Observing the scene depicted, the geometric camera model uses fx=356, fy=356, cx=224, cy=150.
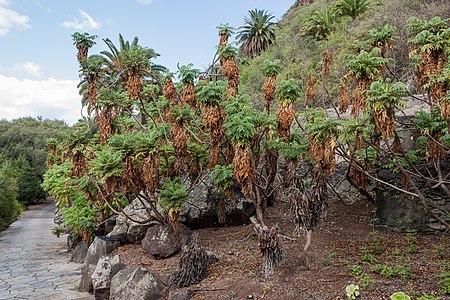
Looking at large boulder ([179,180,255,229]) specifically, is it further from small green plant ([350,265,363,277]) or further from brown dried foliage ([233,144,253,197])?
small green plant ([350,265,363,277])

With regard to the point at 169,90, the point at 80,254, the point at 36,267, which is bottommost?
the point at 36,267

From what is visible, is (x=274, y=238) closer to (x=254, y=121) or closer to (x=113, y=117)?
(x=254, y=121)

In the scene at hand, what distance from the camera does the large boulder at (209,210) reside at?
9836 mm

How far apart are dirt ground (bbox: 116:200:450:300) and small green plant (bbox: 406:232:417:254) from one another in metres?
0.02

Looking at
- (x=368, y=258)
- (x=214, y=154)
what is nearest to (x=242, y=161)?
(x=214, y=154)

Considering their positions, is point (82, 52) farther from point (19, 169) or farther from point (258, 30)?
point (19, 169)

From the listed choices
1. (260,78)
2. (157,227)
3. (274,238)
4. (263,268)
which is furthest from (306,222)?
(260,78)

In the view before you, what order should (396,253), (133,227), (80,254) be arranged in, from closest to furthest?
(396,253) → (133,227) → (80,254)

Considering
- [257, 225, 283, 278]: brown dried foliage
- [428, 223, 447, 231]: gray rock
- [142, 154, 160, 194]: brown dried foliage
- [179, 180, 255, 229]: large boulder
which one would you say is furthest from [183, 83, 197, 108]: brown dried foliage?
[428, 223, 447, 231]: gray rock

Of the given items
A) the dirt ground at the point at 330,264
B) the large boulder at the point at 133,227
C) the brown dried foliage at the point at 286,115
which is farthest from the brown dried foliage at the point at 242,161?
the large boulder at the point at 133,227

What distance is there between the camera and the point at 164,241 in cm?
860

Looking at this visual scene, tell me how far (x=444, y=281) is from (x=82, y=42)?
30.1 ft

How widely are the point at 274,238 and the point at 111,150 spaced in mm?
4284

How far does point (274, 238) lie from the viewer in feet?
20.6
